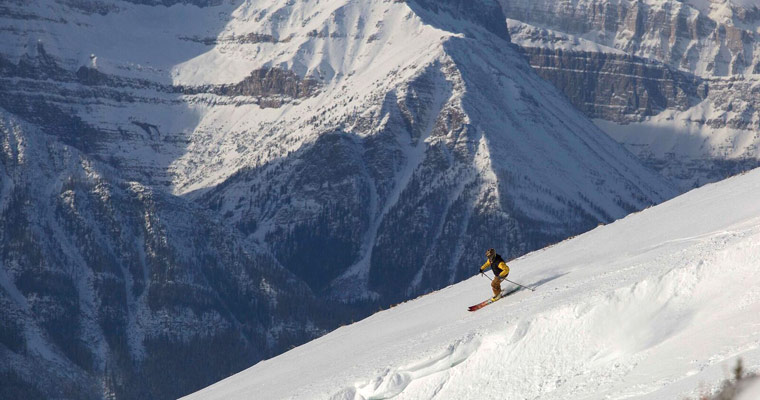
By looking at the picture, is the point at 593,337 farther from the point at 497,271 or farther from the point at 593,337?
the point at 497,271

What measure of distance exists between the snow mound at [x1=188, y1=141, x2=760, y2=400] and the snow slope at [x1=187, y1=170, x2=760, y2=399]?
36 millimetres

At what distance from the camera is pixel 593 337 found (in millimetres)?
37375

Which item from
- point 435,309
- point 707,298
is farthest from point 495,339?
point 435,309

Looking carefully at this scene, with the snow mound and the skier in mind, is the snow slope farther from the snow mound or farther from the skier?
the skier

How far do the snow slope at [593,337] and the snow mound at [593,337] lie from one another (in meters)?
0.04

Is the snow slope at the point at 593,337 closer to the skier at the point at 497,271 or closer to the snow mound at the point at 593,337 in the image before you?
the snow mound at the point at 593,337

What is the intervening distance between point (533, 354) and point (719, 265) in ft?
13.7

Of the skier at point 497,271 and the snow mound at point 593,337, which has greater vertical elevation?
the skier at point 497,271

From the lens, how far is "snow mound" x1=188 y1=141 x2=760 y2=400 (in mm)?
34688

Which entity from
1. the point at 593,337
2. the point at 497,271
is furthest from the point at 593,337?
the point at 497,271

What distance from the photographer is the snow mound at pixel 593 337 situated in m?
34.7

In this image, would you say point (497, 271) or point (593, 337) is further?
point (497, 271)

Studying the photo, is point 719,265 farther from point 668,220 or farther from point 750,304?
point 668,220

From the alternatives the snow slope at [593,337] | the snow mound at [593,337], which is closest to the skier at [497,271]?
the snow mound at [593,337]
